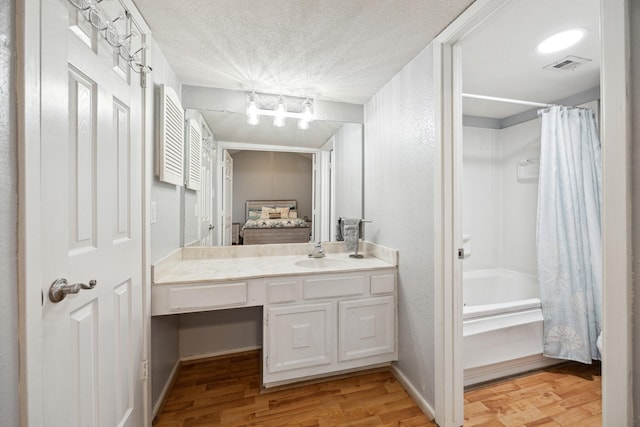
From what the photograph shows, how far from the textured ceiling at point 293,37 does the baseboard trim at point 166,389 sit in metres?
2.06

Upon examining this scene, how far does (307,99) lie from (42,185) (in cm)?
182

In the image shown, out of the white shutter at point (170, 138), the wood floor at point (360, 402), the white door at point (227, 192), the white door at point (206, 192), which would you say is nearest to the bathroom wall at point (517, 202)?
the wood floor at point (360, 402)

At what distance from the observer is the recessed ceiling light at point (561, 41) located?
147 cm

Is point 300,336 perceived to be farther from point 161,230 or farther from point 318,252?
point 161,230

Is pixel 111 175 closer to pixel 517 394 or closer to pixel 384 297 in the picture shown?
pixel 384 297

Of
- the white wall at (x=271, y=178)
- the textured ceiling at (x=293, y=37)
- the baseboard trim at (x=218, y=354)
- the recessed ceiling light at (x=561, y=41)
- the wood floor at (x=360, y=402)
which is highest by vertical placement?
the recessed ceiling light at (x=561, y=41)

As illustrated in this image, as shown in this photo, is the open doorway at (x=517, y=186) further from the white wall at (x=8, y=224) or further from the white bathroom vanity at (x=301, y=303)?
the white wall at (x=8, y=224)

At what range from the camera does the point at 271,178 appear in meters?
2.26

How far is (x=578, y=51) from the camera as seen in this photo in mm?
1645

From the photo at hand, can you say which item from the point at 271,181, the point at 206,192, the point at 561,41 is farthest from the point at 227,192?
the point at 561,41

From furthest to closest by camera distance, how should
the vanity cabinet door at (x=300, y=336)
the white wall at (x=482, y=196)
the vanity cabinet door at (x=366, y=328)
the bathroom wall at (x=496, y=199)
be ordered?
the white wall at (x=482, y=196), the bathroom wall at (x=496, y=199), the vanity cabinet door at (x=366, y=328), the vanity cabinet door at (x=300, y=336)

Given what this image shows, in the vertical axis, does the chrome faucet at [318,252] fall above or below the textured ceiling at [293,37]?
below

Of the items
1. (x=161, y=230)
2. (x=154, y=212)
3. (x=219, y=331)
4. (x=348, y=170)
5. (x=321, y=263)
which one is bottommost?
(x=219, y=331)

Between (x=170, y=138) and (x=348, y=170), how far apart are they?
4.67ft
